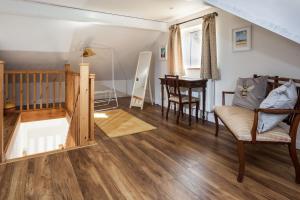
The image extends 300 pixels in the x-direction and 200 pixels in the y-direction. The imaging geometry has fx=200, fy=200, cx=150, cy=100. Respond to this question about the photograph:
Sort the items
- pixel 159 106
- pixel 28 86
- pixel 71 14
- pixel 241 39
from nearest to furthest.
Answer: pixel 241 39 < pixel 71 14 < pixel 28 86 < pixel 159 106

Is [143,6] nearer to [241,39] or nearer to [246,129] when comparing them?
[241,39]

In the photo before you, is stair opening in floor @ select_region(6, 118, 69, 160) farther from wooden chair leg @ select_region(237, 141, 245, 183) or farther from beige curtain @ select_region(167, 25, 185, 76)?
wooden chair leg @ select_region(237, 141, 245, 183)

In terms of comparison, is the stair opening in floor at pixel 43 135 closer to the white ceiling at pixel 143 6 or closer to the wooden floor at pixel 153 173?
the wooden floor at pixel 153 173

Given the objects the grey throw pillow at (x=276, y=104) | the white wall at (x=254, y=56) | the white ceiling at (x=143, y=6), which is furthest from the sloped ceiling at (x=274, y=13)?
the white ceiling at (x=143, y=6)

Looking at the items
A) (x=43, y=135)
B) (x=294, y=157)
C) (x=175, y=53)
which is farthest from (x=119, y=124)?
(x=294, y=157)

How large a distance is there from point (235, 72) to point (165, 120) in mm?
1472

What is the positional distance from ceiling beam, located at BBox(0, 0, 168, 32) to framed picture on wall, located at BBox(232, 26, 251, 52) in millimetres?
1915

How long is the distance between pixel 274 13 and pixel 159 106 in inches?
136

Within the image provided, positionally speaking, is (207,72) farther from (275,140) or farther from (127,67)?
(127,67)

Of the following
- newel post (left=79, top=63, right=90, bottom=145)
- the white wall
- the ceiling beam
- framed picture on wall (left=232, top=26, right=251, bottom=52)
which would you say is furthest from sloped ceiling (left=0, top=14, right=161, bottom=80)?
framed picture on wall (left=232, top=26, right=251, bottom=52)

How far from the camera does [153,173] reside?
6.27 feet

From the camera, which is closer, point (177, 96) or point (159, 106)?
point (177, 96)

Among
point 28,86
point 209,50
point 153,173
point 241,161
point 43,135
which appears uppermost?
point 209,50

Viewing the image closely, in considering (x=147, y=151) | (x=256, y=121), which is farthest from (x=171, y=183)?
(x=256, y=121)
